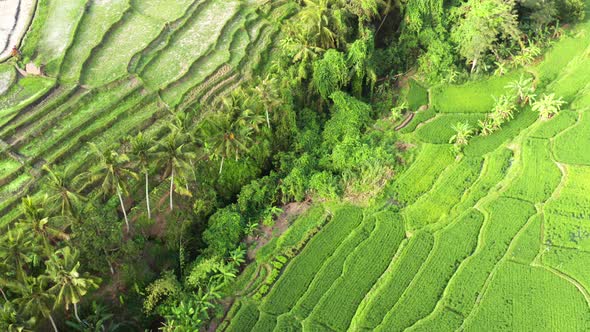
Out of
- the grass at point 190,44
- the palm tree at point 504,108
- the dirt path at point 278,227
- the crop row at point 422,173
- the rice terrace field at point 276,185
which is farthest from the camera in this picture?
the grass at point 190,44

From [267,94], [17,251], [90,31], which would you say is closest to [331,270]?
[267,94]

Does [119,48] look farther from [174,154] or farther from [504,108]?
[504,108]

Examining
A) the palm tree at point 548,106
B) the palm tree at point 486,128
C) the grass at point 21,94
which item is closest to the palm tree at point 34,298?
the grass at point 21,94

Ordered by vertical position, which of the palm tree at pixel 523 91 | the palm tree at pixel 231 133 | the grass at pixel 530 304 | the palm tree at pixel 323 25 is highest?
the palm tree at pixel 323 25

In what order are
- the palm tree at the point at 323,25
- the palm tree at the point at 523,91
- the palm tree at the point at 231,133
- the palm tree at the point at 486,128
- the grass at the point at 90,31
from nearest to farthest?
1. the palm tree at the point at 231,133
2. the palm tree at the point at 486,128
3. the palm tree at the point at 523,91
4. the grass at the point at 90,31
5. the palm tree at the point at 323,25

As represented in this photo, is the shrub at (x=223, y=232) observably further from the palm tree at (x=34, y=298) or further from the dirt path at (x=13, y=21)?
the dirt path at (x=13, y=21)

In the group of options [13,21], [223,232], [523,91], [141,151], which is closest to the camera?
[141,151]

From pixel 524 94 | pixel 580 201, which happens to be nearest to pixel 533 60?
pixel 524 94
